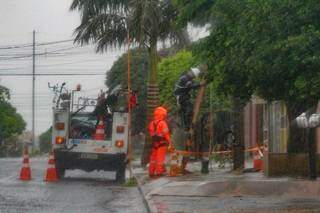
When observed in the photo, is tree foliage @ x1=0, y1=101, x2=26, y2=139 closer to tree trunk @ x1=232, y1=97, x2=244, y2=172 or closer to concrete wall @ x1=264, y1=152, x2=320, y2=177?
tree trunk @ x1=232, y1=97, x2=244, y2=172

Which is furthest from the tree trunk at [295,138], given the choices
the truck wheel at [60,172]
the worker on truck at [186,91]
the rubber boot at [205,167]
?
the truck wheel at [60,172]

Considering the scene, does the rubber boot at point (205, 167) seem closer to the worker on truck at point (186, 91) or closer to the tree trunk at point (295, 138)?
the worker on truck at point (186, 91)

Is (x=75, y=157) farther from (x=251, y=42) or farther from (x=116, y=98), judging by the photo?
(x=251, y=42)

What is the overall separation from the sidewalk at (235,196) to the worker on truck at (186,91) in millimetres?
4183

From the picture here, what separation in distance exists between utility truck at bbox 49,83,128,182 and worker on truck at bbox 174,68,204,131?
147cm

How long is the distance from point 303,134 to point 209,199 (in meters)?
5.98

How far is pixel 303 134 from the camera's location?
21.4 meters

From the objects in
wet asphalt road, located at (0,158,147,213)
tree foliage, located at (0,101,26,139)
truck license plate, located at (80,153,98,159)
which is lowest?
wet asphalt road, located at (0,158,147,213)

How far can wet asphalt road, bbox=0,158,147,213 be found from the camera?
14984 mm

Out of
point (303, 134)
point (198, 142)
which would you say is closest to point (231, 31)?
point (303, 134)

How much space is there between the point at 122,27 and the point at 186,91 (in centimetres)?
758

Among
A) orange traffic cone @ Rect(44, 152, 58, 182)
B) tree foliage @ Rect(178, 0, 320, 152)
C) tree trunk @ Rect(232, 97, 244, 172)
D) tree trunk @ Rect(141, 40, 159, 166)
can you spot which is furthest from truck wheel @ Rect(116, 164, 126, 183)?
tree trunk @ Rect(141, 40, 159, 166)

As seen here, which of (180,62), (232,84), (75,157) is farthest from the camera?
(180,62)

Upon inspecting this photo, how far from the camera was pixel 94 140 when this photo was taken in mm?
23422
